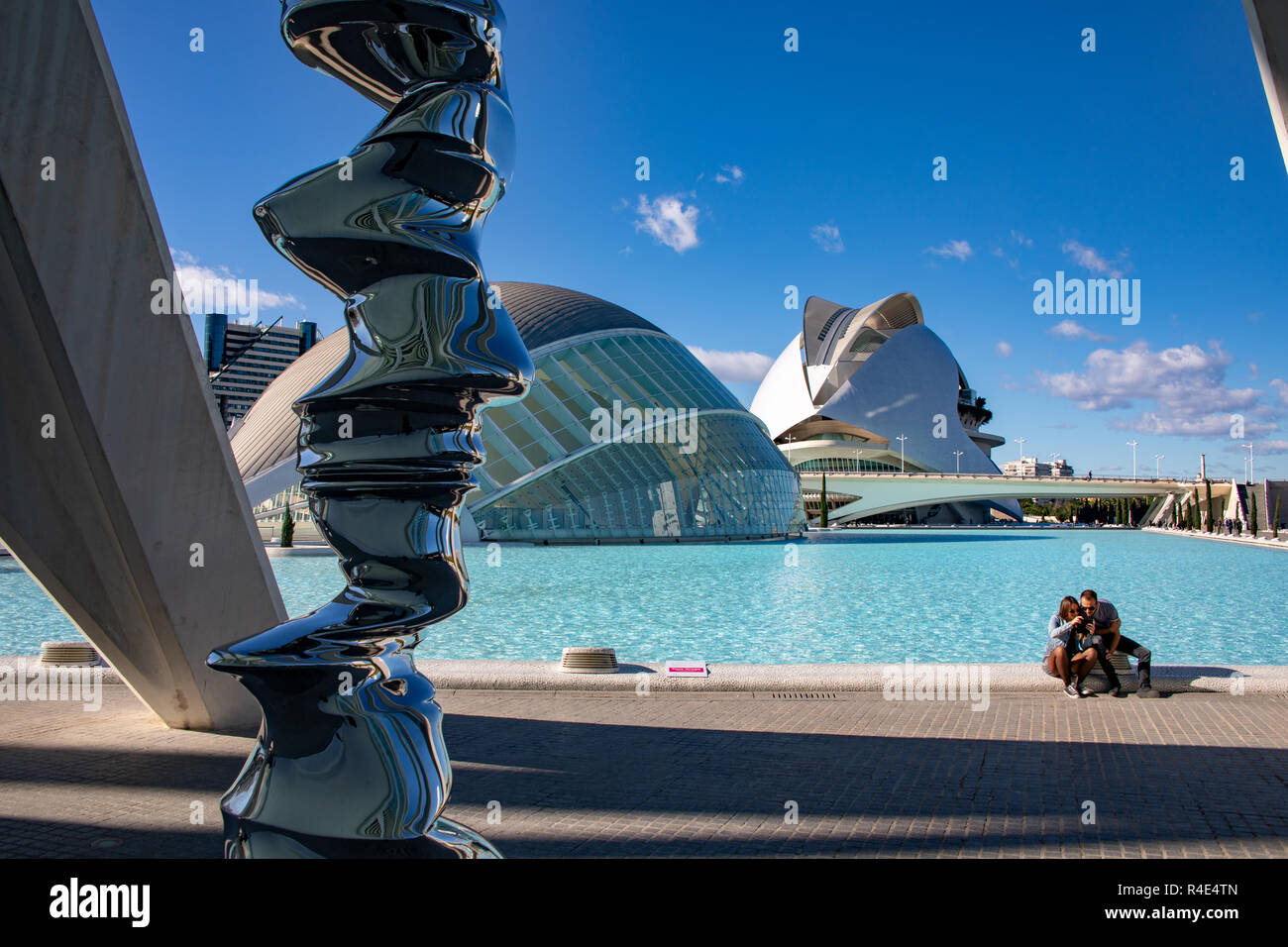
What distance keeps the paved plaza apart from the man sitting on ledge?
20 cm

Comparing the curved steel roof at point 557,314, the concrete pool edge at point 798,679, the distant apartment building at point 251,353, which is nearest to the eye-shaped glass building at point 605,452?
the curved steel roof at point 557,314

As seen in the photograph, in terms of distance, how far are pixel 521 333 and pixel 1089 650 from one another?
32113 millimetres

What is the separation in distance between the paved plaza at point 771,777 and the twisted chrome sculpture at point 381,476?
9.25 feet

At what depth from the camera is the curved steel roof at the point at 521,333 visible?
37.3m

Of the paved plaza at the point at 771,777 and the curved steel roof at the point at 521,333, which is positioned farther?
the curved steel roof at the point at 521,333

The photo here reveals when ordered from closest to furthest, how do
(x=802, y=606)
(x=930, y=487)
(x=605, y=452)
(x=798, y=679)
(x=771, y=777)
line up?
(x=771, y=777), (x=798, y=679), (x=802, y=606), (x=605, y=452), (x=930, y=487)

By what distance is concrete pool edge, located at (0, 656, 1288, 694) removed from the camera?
8.59m

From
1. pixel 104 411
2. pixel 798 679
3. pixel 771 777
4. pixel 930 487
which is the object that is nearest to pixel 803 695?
pixel 798 679

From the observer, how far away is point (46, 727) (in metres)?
7.33

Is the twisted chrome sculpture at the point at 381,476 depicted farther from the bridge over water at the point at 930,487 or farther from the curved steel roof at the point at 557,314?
the bridge over water at the point at 930,487

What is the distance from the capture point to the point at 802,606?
16688 millimetres

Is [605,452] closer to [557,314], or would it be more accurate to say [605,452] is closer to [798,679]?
[557,314]
